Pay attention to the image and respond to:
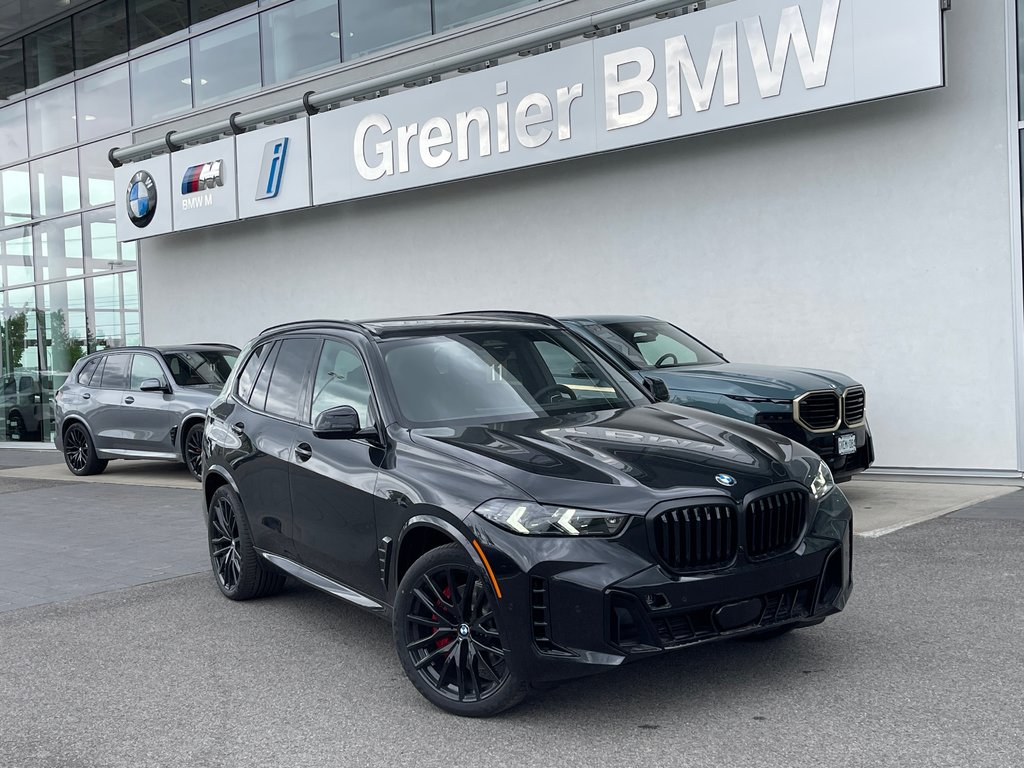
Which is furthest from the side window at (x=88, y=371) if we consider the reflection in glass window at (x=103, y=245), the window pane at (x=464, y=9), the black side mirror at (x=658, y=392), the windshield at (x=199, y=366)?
the black side mirror at (x=658, y=392)

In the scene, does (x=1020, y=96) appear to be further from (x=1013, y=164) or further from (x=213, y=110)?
(x=213, y=110)

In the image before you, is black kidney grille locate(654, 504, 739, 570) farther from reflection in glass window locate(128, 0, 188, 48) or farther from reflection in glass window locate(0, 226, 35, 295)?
reflection in glass window locate(0, 226, 35, 295)

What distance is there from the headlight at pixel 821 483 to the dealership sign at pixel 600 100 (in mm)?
6613

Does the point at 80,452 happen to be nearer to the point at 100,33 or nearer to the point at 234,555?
the point at 234,555

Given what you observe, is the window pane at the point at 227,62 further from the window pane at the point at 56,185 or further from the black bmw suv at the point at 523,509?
the black bmw suv at the point at 523,509

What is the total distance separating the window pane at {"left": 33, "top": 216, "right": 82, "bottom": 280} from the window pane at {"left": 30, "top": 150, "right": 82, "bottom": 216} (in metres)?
0.28

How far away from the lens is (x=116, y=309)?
20797 millimetres

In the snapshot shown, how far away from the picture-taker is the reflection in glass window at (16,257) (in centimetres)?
2255

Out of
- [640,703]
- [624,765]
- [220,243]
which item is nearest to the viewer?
[624,765]

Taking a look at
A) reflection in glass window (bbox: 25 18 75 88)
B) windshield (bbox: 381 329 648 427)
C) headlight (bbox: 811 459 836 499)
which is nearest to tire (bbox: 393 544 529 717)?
windshield (bbox: 381 329 648 427)

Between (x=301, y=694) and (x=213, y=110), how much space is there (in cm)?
1609

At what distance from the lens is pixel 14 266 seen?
904 inches

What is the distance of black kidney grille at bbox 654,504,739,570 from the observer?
13.4 ft

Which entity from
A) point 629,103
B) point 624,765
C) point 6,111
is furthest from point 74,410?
point 624,765
